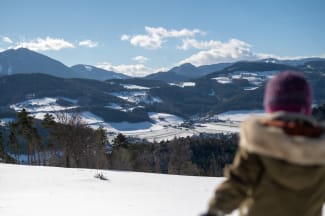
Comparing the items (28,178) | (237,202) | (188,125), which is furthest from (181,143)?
(188,125)

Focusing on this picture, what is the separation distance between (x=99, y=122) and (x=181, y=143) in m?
119

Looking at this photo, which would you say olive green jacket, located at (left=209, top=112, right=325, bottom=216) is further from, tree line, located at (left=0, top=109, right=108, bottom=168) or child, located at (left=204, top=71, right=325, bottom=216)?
tree line, located at (left=0, top=109, right=108, bottom=168)

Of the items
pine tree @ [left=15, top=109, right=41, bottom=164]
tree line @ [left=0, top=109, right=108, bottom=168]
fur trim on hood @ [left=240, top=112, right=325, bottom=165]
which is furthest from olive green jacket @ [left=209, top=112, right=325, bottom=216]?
pine tree @ [left=15, top=109, right=41, bottom=164]

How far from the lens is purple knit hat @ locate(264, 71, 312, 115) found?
207 centimetres

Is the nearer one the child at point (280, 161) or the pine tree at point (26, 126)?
the child at point (280, 161)

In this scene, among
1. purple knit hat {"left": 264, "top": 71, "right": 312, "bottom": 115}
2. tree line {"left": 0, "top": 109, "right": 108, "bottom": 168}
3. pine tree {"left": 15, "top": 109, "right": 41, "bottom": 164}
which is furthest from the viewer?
pine tree {"left": 15, "top": 109, "right": 41, "bottom": 164}

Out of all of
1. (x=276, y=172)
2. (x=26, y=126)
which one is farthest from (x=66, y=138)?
(x=276, y=172)

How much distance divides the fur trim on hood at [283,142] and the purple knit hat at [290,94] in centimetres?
8

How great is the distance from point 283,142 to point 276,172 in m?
0.20

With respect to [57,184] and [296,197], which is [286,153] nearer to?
[296,197]

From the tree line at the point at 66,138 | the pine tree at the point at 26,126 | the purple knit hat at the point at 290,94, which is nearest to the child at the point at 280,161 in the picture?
the purple knit hat at the point at 290,94

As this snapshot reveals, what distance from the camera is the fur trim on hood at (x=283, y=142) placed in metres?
1.89

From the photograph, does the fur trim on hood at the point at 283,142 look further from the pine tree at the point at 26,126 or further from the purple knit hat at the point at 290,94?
the pine tree at the point at 26,126

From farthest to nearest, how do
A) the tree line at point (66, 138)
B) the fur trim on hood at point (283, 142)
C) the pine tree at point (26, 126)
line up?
the pine tree at point (26, 126) < the tree line at point (66, 138) < the fur trim on hood at point (283, 142)
